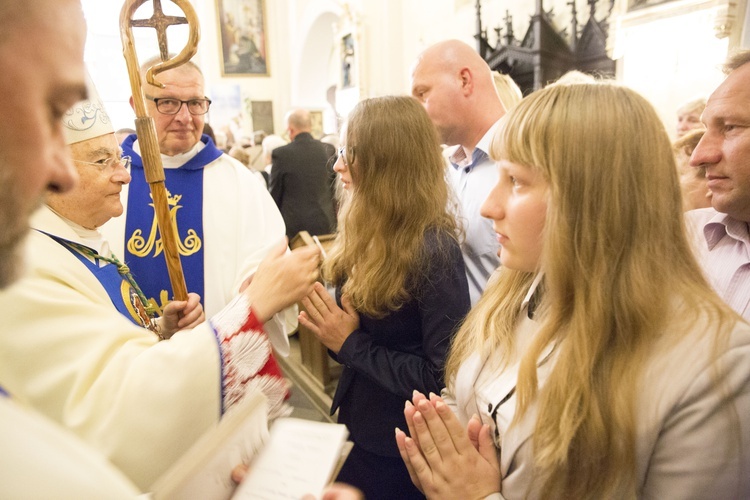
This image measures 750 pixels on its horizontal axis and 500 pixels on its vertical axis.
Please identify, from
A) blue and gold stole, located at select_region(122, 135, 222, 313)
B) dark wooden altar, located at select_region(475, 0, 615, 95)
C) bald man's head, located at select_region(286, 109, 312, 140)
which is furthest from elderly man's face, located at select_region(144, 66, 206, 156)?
dark wooden altar, located at select_region(475, 0, 615, 95)

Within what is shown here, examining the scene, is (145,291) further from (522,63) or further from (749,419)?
(522,63)

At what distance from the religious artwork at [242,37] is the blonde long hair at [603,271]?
44.8 feet

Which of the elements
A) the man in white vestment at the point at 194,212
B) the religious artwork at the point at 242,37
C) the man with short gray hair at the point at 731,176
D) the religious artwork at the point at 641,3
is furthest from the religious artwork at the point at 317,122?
the man with short gray hair at the point at 731,176

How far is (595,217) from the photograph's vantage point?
1025mm

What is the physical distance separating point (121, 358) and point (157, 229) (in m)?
1.34

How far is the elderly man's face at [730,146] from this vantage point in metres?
1.50

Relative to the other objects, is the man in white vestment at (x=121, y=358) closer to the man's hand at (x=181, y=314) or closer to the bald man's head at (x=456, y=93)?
the man's hand at (x=181, y=314)

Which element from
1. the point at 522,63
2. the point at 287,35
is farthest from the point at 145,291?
the point at 287,35

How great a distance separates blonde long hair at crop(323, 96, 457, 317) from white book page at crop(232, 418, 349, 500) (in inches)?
A: 26.8

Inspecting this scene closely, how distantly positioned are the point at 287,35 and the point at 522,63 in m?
9.30

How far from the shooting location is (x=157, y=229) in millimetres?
2289

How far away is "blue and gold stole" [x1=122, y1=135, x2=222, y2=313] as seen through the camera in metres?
2.21

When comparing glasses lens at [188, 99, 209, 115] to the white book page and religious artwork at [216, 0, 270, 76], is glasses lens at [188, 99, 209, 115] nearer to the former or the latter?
the white book page

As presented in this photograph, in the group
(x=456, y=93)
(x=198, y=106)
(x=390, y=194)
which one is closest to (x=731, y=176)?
(x=390, y=194)
